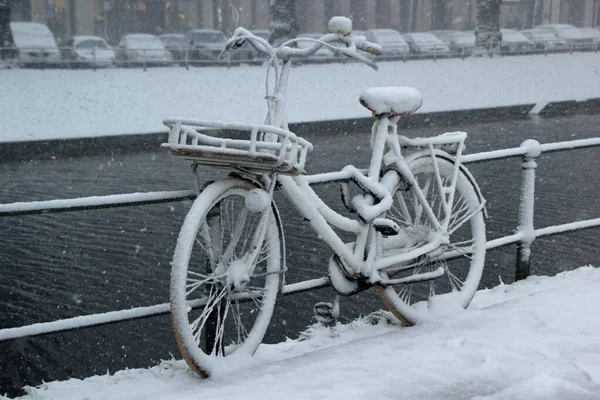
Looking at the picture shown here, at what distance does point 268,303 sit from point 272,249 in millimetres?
247

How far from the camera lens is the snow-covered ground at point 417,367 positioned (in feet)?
12.6

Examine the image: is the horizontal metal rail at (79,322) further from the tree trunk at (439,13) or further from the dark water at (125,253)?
the tree trunk at (439,13)

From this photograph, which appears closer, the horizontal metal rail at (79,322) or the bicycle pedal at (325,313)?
the horizontal metal rail at (79,322)

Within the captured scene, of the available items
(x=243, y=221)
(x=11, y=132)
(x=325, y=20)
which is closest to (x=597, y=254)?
(x=243, y=221)

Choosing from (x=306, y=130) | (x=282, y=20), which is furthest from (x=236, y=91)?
(x=282, y=20)

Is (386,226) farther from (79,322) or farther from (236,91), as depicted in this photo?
(236,91)

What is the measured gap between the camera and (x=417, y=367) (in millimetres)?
4113

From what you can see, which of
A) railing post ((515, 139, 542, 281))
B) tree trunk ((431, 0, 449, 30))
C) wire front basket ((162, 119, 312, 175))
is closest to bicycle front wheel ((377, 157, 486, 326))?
railing post ((515, 139, 542, 281))

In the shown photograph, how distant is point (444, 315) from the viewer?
202 inches

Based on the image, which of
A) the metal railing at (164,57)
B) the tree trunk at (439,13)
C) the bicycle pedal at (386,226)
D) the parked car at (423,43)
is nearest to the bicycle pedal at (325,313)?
the bicycle pedal at (386,226)

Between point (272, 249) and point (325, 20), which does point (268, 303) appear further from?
point (325, 20)

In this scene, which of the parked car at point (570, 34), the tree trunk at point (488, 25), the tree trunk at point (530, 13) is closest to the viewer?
the tree trunk at point (488, 25)

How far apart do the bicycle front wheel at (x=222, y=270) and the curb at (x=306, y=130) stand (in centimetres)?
1239

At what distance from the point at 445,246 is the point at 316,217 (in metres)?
1.02
